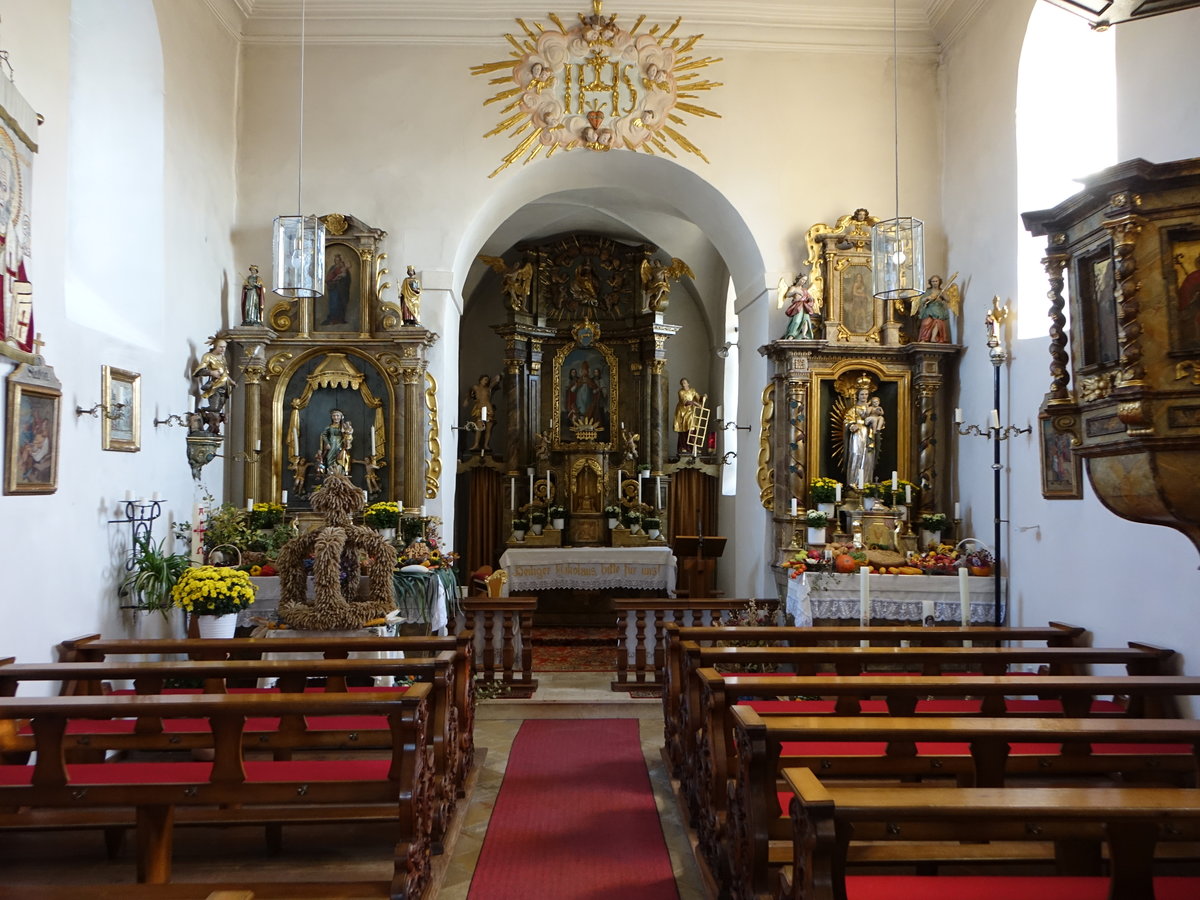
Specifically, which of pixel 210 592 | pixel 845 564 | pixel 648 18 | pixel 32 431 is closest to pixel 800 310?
pixel 845 564

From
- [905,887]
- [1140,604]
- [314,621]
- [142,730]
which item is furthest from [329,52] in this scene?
[905,887]

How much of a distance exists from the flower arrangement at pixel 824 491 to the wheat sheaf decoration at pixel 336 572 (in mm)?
4715

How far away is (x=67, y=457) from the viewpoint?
20.8ft

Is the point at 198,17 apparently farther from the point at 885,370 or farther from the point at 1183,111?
the point at 1183,111

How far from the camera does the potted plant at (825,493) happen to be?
9375mm

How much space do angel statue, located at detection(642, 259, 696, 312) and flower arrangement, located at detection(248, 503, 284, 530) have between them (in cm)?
785

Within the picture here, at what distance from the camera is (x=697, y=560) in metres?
12.0

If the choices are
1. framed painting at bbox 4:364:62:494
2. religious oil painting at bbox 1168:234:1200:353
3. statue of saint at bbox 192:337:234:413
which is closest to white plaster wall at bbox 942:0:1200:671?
religious oil painting at bbox 1168:234:1200:353

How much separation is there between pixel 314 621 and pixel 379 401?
13.3ft

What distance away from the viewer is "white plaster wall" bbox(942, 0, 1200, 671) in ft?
19.5

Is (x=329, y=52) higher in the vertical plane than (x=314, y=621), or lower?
higher

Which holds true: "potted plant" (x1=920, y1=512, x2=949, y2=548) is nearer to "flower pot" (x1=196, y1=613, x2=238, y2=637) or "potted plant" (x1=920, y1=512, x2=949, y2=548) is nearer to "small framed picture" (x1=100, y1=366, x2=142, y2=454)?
"flower pot" (x1=196, y1=613, x2=238, y2=637)

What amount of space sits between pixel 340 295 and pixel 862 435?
5.73m

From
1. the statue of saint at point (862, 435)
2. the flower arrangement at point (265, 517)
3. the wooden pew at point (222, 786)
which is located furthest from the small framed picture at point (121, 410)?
the statue of saint at point (862, 435)
